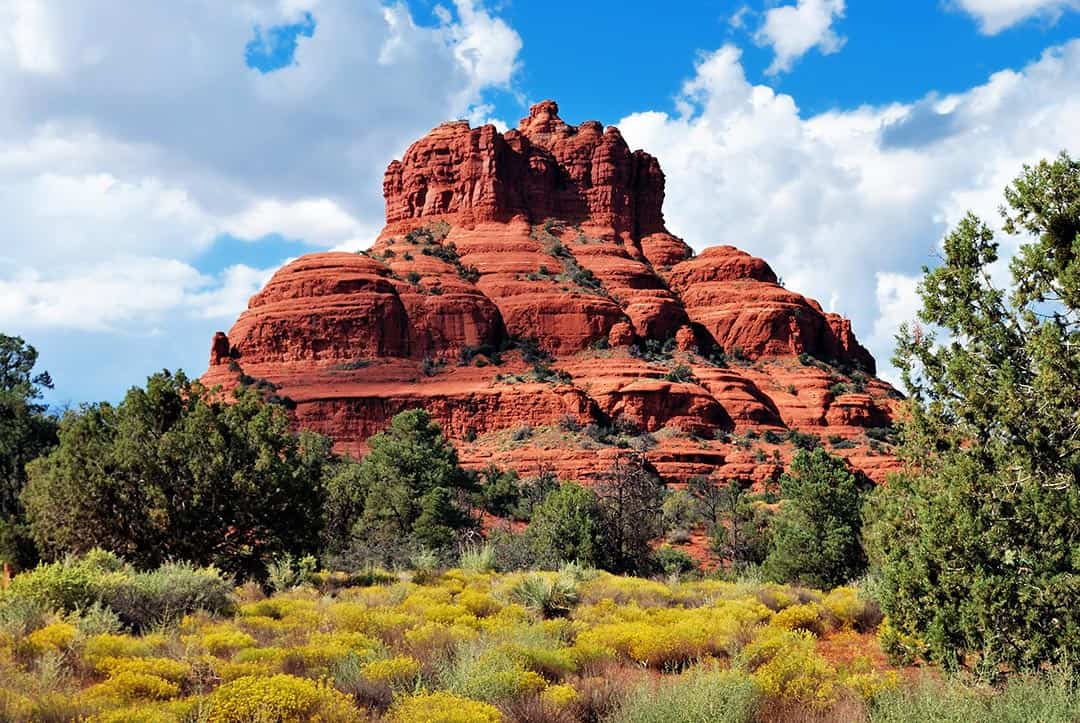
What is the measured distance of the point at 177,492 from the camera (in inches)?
768

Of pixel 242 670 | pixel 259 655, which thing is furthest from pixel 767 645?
pixel 242 670

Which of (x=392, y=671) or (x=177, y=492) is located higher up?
(x=177, y=492)

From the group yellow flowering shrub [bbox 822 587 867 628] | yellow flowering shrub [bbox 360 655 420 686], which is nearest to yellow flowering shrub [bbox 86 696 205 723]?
yellow flowering shrub [bbox 360 655 420 686]

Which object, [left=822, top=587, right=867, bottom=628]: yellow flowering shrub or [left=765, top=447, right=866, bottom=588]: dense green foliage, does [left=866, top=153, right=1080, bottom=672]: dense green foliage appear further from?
[left=765, top=447, right=866, bottom=588]: dense green foliage

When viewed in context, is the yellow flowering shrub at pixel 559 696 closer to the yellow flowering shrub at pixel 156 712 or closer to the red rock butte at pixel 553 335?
the yellow flowering shrub at pixel 156 712

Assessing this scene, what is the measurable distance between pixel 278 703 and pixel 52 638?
13.3ft

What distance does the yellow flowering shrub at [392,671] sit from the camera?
9531 mm

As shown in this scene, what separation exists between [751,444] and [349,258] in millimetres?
46618

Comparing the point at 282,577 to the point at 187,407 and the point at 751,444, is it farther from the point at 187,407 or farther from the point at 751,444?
the point at 751,444

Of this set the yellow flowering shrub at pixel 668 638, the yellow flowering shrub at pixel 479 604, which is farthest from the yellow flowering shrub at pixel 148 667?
the yellow flowering shrub at pixel 479 604

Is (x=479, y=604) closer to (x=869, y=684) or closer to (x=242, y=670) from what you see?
(x=242, y=670)

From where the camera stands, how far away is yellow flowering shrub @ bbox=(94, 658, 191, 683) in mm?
9320

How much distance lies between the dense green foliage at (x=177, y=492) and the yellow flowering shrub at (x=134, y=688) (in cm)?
1053

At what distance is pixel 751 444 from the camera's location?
74125mm
